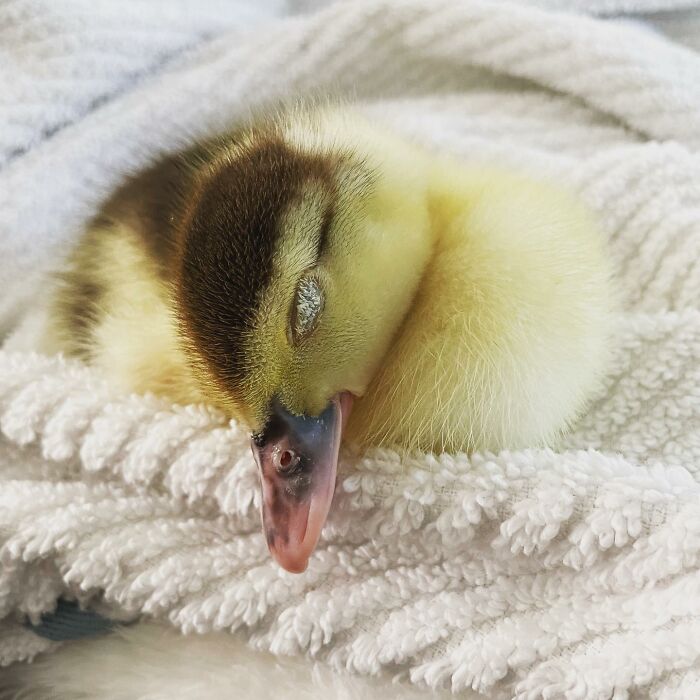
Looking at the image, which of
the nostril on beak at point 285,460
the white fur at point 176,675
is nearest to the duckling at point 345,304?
the nostril on beak at point 285,460

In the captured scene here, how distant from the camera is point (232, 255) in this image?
0.50m

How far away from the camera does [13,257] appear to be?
90 centimetres

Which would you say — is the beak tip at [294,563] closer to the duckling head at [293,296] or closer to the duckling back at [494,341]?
the duckling head at [293,296]

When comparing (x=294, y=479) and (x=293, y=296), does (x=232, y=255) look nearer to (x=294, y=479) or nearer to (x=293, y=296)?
(x=293, y=296)

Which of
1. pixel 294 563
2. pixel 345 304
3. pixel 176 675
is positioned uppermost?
pixel 345 304

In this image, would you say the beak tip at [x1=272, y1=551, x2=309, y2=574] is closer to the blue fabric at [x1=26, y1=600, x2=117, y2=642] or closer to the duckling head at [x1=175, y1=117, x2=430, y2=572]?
the duckling head at [x1=175, y1=117, x2=430, y2=572]

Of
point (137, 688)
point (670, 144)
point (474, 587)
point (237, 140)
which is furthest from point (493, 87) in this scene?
point (137, 688)

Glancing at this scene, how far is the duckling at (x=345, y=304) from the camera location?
1.72 ft

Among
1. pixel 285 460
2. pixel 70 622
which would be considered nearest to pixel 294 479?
pixel 285 460

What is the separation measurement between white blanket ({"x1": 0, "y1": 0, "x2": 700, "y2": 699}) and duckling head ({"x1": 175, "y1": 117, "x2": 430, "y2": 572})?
0.05 meters

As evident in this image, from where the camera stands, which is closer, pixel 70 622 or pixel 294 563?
pixel 294 563

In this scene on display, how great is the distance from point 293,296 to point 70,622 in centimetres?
36

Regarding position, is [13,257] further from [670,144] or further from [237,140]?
[670,144]

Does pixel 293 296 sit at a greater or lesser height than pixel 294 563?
greater
